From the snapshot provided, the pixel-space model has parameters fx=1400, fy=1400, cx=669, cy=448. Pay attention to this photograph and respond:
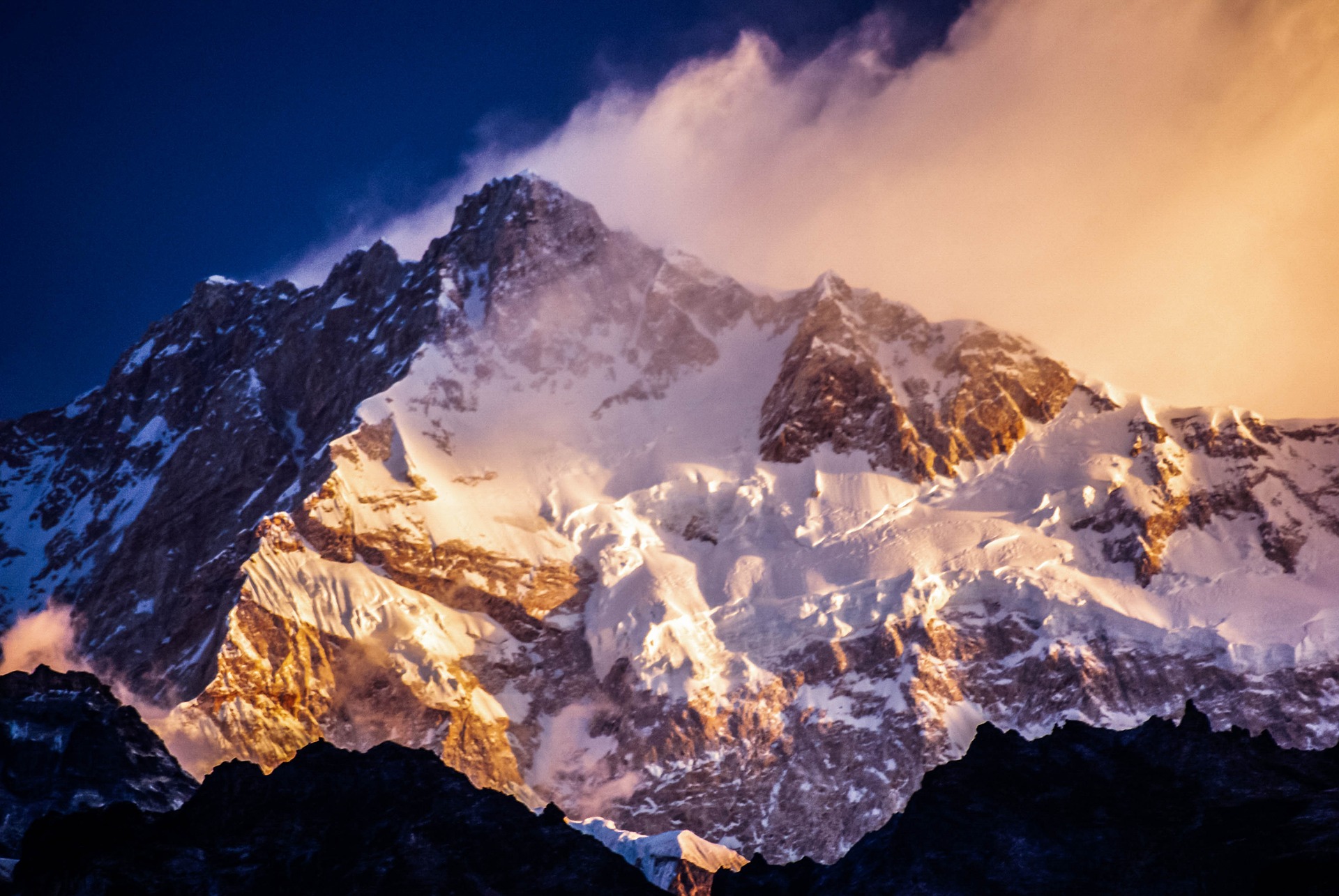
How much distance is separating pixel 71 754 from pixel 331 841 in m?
28.7

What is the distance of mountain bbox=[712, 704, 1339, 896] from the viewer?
5556cm

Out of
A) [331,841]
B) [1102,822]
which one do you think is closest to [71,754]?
[331,841]

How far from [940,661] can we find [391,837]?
448ft

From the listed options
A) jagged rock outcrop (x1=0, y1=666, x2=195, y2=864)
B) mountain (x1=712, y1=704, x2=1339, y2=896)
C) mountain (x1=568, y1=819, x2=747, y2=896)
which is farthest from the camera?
mountain (x1=568, y1=819, x2=747, y2=896)

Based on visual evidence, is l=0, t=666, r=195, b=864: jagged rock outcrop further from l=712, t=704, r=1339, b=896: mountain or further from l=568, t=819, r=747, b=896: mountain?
l=568, t=819, r=747, b=896: mountain

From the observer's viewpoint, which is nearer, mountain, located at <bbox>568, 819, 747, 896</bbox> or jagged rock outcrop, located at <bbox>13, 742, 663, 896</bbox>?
jagged rock outcrop, located at <bbox>13, 742, 663, 896</bbox>

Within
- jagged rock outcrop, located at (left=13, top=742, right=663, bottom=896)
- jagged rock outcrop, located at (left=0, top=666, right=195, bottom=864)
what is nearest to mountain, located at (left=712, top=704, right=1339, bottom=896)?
jagged rock outcrop, located at (left=13, top=742, right=663, bottom=896)

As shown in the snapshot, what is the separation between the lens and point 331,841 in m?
66.3

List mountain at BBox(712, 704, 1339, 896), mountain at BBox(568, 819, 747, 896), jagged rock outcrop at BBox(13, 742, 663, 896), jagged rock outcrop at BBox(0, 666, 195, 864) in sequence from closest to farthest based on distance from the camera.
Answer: mountain at BBox(712, 704, 1339, 896)
jagged rock outcrop at BBox(13, 742, 663, 896)
jagged rock outcrop at BBox(0, 666, 195, 864)
mountain at BBox(568, 819, 747, 896)

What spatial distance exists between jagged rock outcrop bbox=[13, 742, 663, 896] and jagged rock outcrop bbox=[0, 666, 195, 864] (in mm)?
14691

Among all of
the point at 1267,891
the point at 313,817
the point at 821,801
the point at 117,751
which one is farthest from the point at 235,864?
the point at 821,801

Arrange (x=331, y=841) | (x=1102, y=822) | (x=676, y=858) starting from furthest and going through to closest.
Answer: (x=676, y=858) → (x=331, y=841) → (x=1102, y=822)

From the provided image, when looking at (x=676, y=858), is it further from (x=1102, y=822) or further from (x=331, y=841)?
(x=1102, y=822)

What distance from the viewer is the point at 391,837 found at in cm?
6675
